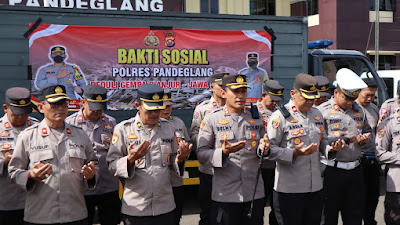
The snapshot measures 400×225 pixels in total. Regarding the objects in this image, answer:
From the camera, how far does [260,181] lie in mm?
4559

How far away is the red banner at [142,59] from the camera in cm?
639

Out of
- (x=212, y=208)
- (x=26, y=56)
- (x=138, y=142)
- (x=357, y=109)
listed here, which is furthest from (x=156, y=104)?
(x=26, y=56)

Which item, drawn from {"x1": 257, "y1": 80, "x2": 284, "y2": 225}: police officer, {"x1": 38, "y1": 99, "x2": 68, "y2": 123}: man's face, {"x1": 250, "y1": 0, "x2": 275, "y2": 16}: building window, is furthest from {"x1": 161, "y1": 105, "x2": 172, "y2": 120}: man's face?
{"x1": 250, "y1": 0, "x2": 275, "y2": 16}: building window

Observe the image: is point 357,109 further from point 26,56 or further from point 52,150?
point 26,56

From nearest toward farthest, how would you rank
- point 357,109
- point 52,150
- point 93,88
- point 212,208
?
point 52,150 < point 212,208 < point 93,88 < point 357,109

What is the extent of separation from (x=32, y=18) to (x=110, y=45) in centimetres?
107

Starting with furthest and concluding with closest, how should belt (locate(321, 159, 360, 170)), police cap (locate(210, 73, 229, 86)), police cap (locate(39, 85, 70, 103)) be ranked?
1. police cap (locate(210, 73, 229, 86))
2. belt (locate(321, 159, 360, 170))
3. police cap (locate(39, 85, 70, 103))

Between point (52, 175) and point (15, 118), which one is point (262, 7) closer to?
point (15, 118)

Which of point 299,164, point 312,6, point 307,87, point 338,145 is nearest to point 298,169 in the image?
point 299,164

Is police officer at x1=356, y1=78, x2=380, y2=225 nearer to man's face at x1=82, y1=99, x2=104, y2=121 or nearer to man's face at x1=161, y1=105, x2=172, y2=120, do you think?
man's face at x1=161, y1=105, x2=172, y2=120

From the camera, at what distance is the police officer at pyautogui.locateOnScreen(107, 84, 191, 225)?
13.0ft

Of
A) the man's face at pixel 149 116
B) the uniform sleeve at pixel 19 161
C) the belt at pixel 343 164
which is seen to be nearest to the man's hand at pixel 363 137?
the belt at pixel 343 164

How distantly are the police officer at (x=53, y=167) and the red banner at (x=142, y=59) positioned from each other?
2.59 meters

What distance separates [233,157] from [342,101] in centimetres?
166
